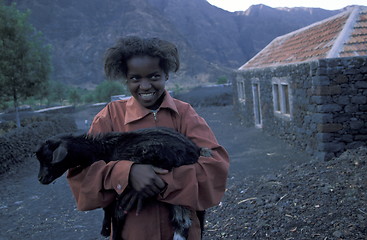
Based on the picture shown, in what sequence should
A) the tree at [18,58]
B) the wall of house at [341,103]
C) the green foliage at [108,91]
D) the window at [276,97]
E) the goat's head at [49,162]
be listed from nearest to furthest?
the goat's head at [49,162]
the wall of house at [341,103]
the window at [276,97]
the tree at [18,58]
the green foliage at [108,91]

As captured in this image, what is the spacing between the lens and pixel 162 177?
1717 mm

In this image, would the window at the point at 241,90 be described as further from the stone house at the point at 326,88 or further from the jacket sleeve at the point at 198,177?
the jacket sleeve at the point at 198,177

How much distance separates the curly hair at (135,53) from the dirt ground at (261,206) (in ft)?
9.75

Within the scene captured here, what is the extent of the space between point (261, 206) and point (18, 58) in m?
11.8

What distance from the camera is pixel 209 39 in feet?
257

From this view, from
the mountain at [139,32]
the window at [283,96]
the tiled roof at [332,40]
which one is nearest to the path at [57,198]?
the window at [283,96]

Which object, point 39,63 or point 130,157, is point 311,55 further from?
point 39,63

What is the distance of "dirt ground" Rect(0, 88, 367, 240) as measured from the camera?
415 cm

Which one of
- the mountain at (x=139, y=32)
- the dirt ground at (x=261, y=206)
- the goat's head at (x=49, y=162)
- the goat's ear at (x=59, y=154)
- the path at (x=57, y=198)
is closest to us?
the goat's ear at (x=59, y=154)

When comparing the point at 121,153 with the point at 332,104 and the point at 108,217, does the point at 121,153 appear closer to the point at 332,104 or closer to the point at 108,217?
the point at 108,217

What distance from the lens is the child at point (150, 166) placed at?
171 cm

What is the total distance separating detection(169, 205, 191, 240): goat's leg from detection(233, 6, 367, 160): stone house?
22.6ft

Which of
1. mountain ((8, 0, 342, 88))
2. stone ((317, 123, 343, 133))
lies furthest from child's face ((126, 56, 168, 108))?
mountain ((8, 0, 342, 88))

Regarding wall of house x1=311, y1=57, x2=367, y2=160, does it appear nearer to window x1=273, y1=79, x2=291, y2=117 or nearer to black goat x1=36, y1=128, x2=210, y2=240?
window x1=273, y1=79, x2=291, y2=117
